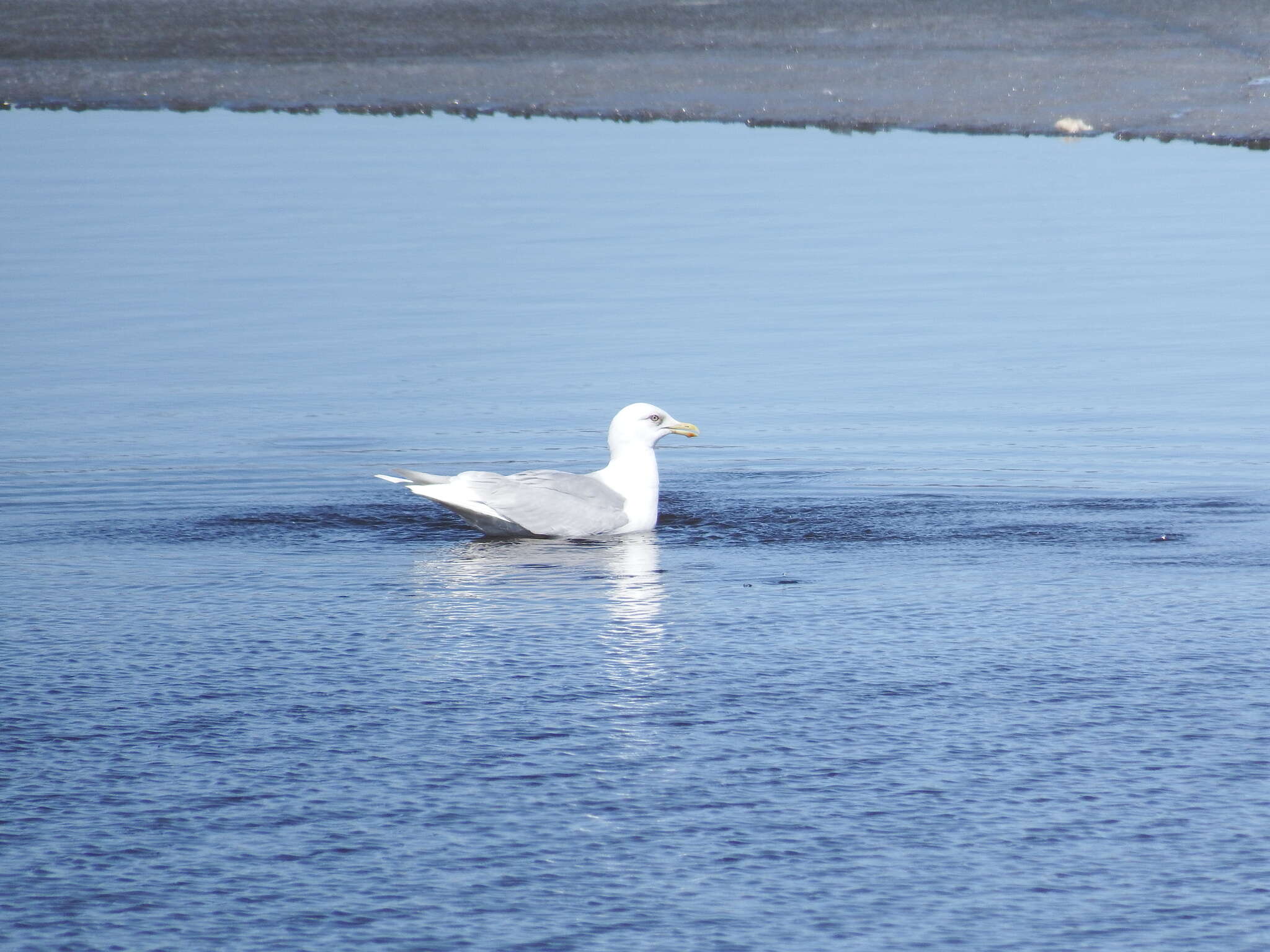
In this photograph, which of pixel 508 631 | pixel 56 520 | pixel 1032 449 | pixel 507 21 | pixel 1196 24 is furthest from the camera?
pixel 507 21

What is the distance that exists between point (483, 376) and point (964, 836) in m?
7.71

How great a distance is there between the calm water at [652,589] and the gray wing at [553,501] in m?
0.18

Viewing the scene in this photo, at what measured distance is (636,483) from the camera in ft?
33.1

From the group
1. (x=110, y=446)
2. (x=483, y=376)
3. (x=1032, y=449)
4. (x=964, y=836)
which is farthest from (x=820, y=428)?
(x=964, y=836)

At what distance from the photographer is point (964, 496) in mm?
10383

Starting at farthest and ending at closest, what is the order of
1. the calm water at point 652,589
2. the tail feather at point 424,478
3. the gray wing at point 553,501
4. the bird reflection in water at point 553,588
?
the tail feather at point 424,478, the gray wing at point 553,501, the bird reflection in water at point 553,588, the calm water at point 652,589

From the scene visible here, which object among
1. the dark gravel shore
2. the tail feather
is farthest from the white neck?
the dark gravel shore

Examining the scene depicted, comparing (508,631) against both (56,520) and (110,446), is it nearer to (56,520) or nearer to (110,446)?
(56,520)

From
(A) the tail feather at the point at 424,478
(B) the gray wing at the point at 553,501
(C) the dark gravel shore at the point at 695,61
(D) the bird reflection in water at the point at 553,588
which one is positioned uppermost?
(C) the dark gravel shore at the point at 695,61

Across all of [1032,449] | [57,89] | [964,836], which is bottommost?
[964,836]

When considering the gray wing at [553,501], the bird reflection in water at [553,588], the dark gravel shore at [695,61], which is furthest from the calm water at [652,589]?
the dark gravel shore at [695,61]

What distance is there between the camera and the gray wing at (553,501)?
989 cm

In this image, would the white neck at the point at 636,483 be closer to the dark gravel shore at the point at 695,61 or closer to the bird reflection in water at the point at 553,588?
the bird reflection in water at the point at 553,588

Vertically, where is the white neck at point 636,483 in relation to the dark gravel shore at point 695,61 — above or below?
below
